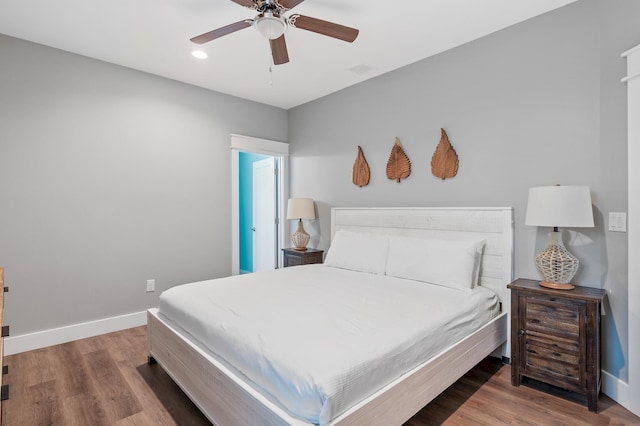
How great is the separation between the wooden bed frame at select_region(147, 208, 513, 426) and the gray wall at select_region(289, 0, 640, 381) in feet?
0.47

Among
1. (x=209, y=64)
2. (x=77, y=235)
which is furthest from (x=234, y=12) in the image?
(x=77, y=235)

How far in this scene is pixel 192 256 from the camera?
154 inches

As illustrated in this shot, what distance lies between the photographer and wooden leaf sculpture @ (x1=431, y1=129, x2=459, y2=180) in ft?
9.96

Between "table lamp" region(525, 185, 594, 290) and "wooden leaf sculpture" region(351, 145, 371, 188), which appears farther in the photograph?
"wooden leaf sculpture" region(351, 145, 371, 188)

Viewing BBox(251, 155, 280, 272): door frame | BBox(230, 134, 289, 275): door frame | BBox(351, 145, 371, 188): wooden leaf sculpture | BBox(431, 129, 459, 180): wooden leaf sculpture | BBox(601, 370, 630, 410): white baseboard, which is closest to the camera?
BBox(601, 370, 630, 410): white baseboard

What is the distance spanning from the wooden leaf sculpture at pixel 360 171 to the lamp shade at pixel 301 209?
708 millimetres

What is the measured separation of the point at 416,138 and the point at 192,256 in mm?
2858

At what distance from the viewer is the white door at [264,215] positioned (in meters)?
5.02

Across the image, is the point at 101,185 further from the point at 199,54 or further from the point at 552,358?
the point at 552,358

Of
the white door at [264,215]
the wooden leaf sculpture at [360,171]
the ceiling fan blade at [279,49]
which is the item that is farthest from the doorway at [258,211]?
the ceiling fan blade at [279,49]

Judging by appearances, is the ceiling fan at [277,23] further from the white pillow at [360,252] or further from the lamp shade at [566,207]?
the white pillow at [360,252]

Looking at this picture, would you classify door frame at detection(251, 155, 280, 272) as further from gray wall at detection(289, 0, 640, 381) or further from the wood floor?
the wood floor

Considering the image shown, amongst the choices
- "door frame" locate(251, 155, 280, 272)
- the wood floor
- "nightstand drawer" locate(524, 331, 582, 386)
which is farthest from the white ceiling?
the wood floor

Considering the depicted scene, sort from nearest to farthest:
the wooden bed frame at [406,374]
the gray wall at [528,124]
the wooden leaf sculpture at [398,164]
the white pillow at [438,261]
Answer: the wooden bed frame at [406,374] < the gray wall at [528,124] < the white pillow at [438,261] < the wooden leaf sculpture at [398,164]
